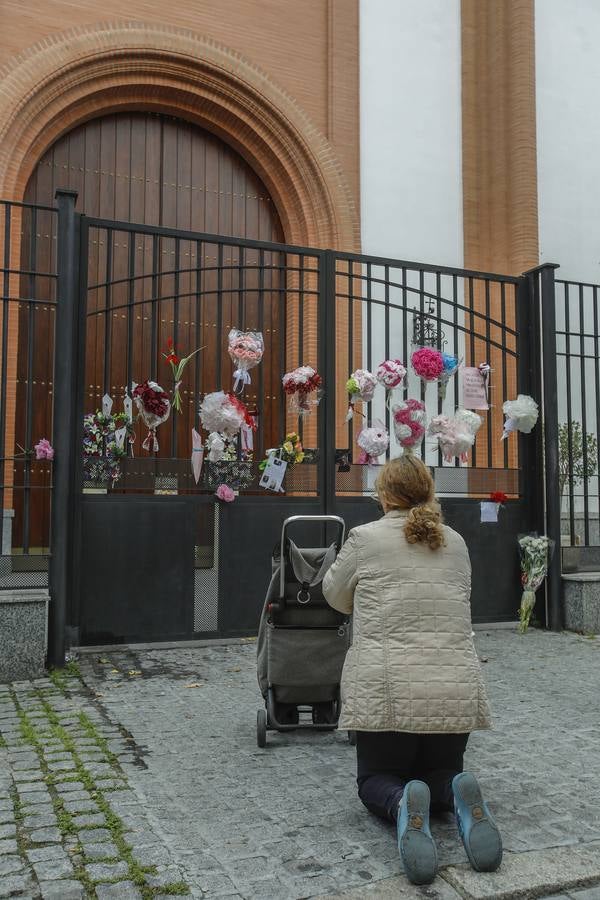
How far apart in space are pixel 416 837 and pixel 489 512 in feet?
17.8

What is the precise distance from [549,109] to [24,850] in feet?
41.9

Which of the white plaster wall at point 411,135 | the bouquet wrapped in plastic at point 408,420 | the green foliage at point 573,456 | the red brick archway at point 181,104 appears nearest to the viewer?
the bouquet wrapped in plastic at point 408,420

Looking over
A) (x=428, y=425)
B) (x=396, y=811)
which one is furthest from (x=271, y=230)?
(x=396, y=811)

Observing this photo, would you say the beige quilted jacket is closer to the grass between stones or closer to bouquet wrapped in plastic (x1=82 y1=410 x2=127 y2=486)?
the grass between stones

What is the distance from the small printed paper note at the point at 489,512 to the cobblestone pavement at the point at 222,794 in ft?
7.76

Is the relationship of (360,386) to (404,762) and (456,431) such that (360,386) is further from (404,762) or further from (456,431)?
(404,762)

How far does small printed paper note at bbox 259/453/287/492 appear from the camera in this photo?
7375mm

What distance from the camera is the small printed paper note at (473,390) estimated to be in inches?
324

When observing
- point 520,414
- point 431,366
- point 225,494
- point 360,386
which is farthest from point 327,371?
point 520,414

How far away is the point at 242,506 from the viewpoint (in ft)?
24.1

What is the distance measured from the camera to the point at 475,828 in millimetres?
3064

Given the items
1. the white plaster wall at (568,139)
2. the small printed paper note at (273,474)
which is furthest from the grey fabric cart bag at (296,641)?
the white plaster wall at (568,139)

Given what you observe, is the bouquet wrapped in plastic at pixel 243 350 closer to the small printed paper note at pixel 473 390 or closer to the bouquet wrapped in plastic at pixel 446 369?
the bouquet wrapped in plastic at pixel 446 369

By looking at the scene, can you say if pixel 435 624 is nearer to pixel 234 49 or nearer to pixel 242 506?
pixel 242 506
